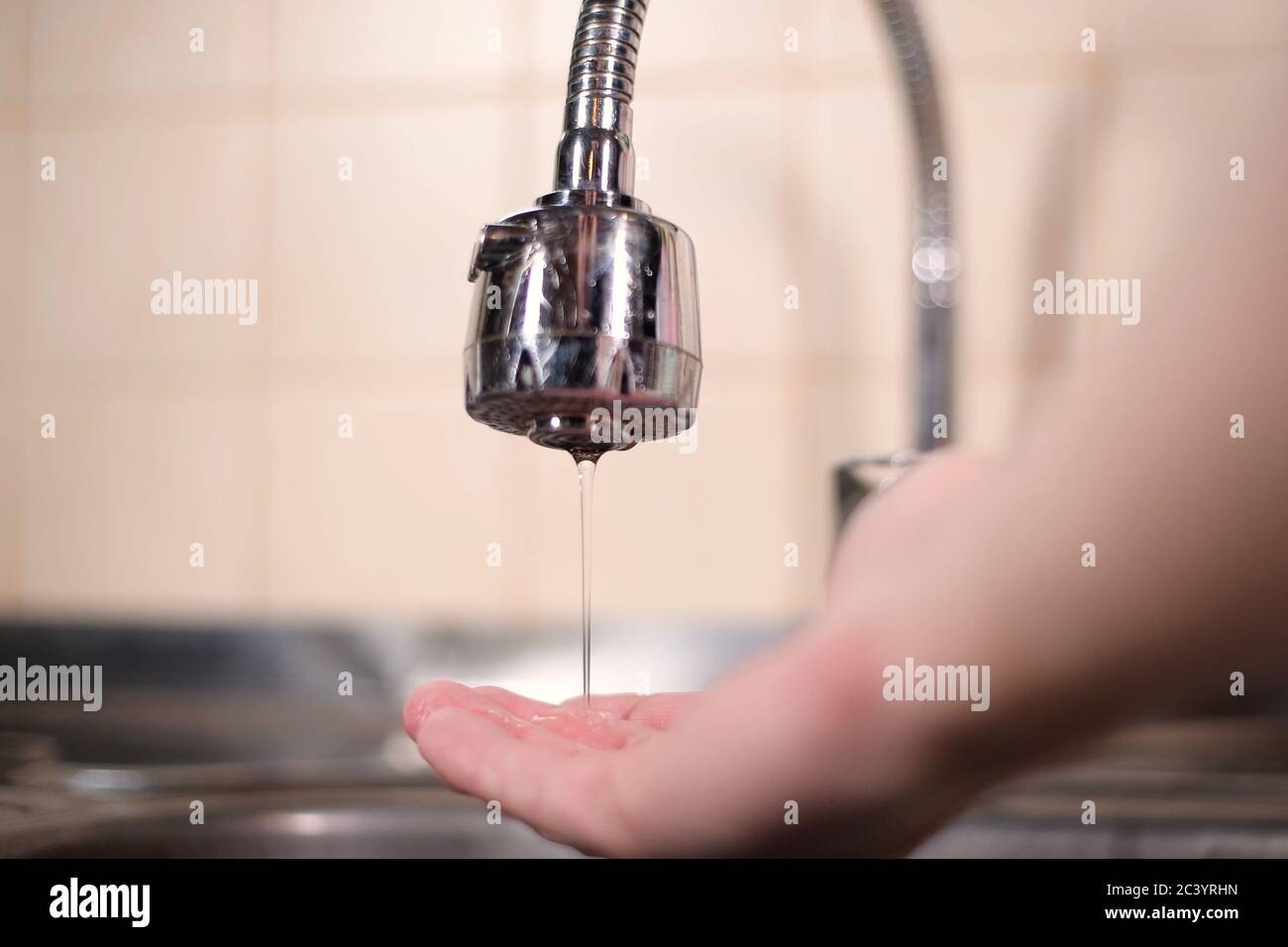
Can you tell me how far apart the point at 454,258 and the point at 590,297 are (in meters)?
0.43

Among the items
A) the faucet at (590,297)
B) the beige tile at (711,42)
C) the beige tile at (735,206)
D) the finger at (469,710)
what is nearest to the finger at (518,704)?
the finger at (469,710)

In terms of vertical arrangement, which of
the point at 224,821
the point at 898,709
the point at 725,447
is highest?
the point at 725,447

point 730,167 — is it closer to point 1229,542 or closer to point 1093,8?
point 1093,8

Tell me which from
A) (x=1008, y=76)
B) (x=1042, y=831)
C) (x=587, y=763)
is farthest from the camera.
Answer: (x=1008, y=76)

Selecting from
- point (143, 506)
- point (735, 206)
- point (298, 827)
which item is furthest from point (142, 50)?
point (298, 827)

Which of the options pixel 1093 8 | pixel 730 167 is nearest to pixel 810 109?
pixel 730 167

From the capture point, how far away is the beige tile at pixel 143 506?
2.26ft

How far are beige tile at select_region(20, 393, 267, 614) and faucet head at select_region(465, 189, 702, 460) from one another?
458mm

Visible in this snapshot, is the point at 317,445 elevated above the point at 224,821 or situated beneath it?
elevated above

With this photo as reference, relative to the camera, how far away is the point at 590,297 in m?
0.28

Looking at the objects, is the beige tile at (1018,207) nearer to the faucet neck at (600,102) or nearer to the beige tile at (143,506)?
the faucet neck at (600,102)

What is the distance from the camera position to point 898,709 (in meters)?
0.24

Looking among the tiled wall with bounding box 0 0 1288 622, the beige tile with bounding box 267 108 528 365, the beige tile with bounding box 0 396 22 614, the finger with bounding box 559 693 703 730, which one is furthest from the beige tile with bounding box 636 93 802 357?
the beige tile with bounding box 0 396 22 614

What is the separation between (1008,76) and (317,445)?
54 cm
